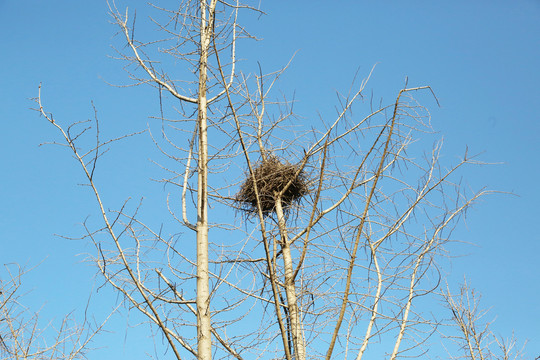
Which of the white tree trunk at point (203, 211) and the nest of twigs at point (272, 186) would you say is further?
the nest of twigs at point (272, 186)

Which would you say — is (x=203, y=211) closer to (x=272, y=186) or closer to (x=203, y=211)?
(x=203, y=211)

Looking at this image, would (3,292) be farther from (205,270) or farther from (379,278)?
(379,278)

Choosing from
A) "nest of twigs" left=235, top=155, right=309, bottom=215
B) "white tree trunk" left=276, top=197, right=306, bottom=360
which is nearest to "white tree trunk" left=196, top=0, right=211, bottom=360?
"white tree trunk" left=276, top=197, right=306, bottom=360

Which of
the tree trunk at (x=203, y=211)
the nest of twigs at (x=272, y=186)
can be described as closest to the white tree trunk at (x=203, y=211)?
the tree trunk at (x=203, y=211)

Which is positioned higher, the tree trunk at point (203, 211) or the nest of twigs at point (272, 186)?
the nest of twigs at point (272, 186)

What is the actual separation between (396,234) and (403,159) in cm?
46

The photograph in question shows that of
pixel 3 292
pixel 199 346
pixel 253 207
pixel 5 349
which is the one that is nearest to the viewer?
pixel 199 346

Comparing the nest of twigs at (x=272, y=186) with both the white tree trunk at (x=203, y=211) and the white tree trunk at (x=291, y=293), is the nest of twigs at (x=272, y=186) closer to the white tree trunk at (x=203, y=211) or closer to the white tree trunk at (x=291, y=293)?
the white tree trunk at (x=291, y=293)

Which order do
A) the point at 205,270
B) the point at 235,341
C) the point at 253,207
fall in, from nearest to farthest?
the point at 205,270 → the point at 235,341 → the point at 253,207

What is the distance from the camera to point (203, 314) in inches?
114

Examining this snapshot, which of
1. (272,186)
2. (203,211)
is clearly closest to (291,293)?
(203,211)

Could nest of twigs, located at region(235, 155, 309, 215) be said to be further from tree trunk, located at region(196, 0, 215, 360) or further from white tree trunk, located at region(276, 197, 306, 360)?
tree trunk, located at region(196, 0, 215, 360)

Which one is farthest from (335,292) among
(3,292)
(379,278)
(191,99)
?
Answer: (3,292)

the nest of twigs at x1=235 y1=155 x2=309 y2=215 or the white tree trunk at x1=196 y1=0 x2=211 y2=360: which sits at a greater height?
the nest of twigs at x1=235 y1=155 x2=309 y2=215
